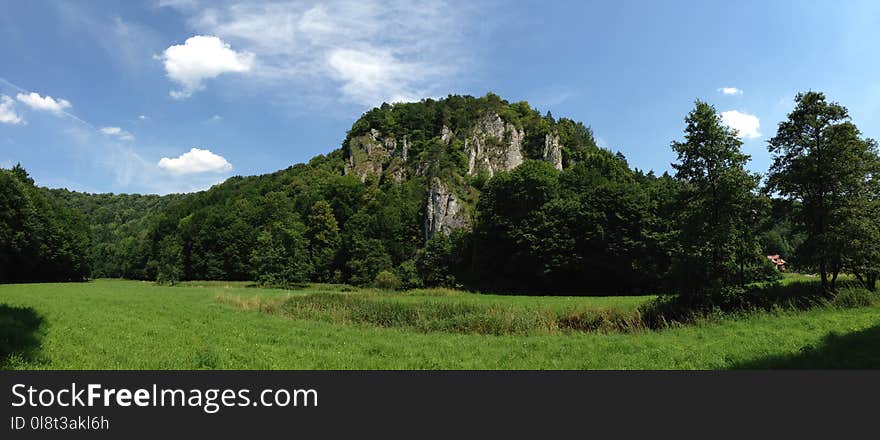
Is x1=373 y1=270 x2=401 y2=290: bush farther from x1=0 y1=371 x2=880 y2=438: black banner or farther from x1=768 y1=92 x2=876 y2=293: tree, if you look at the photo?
x1=0 y1=371 x2=880 y2=438: black banner

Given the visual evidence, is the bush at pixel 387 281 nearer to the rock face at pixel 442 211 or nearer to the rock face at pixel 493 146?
the rock face at pixel 442 211

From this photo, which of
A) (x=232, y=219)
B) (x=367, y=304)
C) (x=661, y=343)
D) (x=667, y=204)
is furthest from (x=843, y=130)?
(x=232, y=219)

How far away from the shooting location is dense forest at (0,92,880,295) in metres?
24.8

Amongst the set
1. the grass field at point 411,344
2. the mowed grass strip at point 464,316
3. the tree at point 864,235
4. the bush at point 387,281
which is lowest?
the bush at point 387,281

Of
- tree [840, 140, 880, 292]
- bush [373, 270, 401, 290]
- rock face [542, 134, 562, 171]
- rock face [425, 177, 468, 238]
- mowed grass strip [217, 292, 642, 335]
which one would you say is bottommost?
bush [373, 270, 401, 290]

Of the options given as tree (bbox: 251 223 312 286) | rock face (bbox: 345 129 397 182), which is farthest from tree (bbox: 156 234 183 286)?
rock face (bbox: 345 129 397 182)

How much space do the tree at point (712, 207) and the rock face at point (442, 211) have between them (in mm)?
51721

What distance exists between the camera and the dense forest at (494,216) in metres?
24.8

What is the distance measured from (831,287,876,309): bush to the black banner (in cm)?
1416

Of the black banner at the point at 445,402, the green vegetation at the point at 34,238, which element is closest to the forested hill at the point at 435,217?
the green vegetation at the point at 34,238

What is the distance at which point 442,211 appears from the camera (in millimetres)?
78812

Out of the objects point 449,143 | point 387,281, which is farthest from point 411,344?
point 449,143

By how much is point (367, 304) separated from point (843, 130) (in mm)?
31310

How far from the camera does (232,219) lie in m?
99.6
